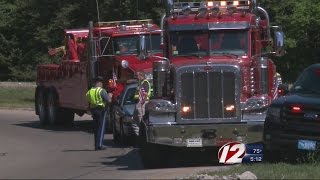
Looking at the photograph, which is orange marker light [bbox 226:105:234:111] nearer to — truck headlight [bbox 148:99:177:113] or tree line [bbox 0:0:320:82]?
truck headlight [bbox 148:99:177:113]

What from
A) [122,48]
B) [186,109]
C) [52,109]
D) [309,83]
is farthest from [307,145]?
[52,109]

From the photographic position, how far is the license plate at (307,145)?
14.1 metres

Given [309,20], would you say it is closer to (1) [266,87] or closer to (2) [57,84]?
(2) [57,84]

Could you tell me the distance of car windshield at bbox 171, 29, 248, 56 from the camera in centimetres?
1677

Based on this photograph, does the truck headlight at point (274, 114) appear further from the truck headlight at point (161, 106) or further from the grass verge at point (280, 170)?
the truck headlight at point (161, 106)

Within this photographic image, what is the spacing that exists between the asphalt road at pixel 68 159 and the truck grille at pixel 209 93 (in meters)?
1.14

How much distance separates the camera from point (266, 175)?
1271cm

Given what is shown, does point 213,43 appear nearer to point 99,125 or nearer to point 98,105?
point 99,125

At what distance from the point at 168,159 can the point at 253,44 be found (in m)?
3.22

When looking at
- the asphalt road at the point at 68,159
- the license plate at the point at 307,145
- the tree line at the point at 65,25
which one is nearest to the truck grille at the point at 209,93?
the asphalt road at the point at 68,159

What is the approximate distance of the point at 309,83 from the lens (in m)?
15.6

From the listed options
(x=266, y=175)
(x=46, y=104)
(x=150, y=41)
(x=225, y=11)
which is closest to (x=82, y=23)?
(x=46, y=104)

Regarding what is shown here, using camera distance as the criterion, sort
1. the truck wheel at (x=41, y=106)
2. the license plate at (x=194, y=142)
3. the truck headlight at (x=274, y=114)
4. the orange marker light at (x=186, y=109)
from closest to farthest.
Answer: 1. the truck headlight at (x=274, y=114)
2. the license plate at (x=194, y=142)
3. the orange marker light at (x=186, y=109)
4. the truck wheel at (x=41, y=106)

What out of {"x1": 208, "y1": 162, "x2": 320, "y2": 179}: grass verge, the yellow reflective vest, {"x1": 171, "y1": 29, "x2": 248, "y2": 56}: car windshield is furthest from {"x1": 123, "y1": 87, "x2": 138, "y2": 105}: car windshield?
{"x1": 208, "y1": 162, "x2": 320, "y2": 179}: grass verge
